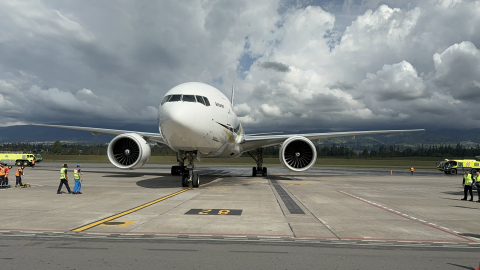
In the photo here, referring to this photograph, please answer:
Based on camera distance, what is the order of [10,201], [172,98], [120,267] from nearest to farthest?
[120,267] → [10,201] → [172,98]

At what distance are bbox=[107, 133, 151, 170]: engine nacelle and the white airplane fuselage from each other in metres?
4.93

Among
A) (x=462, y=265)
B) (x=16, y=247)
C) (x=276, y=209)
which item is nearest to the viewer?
(x=462, y=265)

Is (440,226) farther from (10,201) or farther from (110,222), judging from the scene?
(10,201)

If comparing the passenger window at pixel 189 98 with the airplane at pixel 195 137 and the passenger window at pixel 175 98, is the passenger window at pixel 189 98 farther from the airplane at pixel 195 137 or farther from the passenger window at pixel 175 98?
the passenger window at pixel 175 98

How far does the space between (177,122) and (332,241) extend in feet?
29.3

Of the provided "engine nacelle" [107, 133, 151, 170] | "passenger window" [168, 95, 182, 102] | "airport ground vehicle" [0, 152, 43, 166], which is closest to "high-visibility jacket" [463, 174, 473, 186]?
"passenger window" [168, 95, 182, 102]

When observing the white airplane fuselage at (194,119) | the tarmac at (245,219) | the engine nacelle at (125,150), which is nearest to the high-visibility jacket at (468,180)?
the tarmac at (245,219)

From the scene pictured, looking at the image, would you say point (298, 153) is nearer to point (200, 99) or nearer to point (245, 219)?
point (200, 99)

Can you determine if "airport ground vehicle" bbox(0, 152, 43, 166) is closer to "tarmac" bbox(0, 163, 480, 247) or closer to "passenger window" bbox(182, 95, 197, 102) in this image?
"tarmac" bbox(0, 163, 480, 247)

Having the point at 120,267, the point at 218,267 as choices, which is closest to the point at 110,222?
the point at 120,267

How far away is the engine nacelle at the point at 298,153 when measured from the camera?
829 inches

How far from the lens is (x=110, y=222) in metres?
8.39

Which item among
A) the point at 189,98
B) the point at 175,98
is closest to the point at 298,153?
the point at 189,98

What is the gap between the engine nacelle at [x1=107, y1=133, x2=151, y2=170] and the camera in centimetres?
2023
